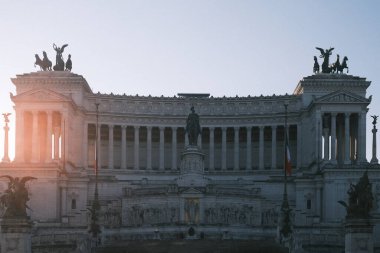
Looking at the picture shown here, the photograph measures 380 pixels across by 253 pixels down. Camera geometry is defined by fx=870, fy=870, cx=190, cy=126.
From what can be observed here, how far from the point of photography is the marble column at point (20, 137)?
122375 millimetres

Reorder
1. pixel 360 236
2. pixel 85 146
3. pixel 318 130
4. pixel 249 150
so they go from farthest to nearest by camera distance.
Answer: pixel 249 150, pixel 85 146, pixel 318 130, pixel 360 236

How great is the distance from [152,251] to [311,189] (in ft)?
130

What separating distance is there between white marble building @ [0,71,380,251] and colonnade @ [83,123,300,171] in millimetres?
196

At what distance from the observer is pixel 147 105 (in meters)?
136

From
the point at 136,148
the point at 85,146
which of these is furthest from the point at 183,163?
the point at 85,146

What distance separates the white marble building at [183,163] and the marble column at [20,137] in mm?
201

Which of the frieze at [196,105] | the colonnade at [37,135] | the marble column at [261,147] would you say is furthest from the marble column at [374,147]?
the colonnade at [37,135]

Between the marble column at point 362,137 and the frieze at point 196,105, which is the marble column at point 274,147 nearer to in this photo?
the frieze at point 196,105

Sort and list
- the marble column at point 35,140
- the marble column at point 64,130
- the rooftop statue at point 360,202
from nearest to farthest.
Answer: the rooftop statue at point 360,202 → the marble column at point 64,130 → the marble column at point 35,140

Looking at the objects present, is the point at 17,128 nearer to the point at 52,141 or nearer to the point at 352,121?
the point at 52,141

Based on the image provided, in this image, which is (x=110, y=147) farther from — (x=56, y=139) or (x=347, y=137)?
(x=347, y=137)

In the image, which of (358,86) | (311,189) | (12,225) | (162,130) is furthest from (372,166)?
(12,225)

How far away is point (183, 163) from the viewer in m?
113

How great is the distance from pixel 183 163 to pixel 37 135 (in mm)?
23705
